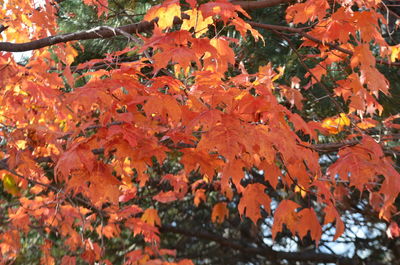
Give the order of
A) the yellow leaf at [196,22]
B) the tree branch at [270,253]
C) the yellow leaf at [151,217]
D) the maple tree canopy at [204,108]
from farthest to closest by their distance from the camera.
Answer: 1. the tree branch at [270,253]
2. the yellow leaf at [151,217]
3. the yellow leaf at [196,22]
4. the maple tree canopy at [204,108]

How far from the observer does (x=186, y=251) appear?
18.8 feet

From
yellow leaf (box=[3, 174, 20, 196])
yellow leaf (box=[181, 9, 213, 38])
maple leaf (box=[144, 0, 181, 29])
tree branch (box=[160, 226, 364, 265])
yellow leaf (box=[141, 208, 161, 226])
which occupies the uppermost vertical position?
maple leaf (box=[144, 0, 181, 29])

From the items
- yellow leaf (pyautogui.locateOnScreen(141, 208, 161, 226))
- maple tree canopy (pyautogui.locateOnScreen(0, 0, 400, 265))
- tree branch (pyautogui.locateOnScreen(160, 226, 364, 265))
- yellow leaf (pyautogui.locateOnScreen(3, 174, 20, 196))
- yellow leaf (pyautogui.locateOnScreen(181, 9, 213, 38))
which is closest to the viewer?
maple tree canopy (pyautogui.locateOnScreen(0, 0, 400, 265))

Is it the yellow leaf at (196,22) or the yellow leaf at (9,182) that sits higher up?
the yellow leaf at (196,22)

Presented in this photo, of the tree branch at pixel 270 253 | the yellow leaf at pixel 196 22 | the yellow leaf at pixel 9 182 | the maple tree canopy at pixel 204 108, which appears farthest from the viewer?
the tree branch at pixel 270 253

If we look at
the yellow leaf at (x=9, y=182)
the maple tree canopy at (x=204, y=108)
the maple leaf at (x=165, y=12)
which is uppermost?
the maple leaf at (x=165, y=12)

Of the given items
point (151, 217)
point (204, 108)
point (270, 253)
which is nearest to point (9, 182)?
point (151, 217)

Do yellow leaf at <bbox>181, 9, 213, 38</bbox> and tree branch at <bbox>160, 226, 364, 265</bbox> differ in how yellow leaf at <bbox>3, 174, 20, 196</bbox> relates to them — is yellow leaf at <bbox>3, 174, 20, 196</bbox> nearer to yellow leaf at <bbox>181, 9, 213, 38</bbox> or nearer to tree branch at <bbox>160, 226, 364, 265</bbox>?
tree branch at <bbox>160, 226, 364, 265</bbox>

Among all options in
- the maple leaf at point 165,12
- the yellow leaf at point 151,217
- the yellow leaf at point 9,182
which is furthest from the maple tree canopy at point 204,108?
the yellow leaf at point 151,217

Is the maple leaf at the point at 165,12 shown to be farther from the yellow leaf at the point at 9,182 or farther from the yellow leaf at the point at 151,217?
the yellow leaf at the point at 151,217

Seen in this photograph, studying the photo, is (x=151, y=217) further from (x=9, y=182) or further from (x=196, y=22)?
(x=196, y=22)

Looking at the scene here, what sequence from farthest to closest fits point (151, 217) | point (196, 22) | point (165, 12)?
1. point (151, 217)
2. point (196, 22)
3. point (165, 12)

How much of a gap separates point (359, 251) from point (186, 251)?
1887 millimetres

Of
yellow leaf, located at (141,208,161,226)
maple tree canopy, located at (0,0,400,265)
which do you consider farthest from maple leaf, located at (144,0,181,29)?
yellow leaf, located at (141,208,161,226)
